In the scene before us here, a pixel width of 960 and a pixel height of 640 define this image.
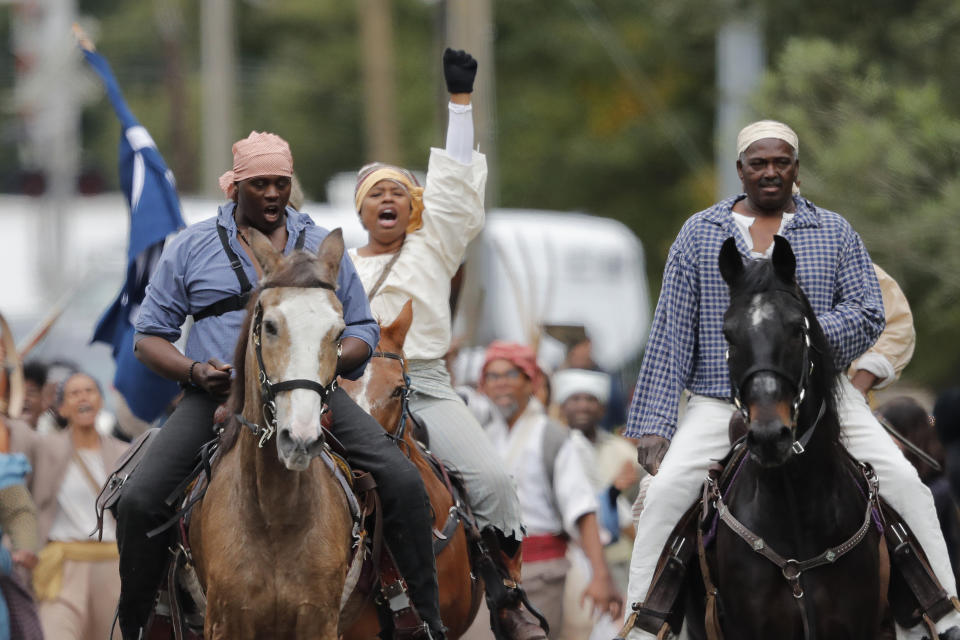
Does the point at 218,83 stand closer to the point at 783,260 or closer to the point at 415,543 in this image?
the point at 415,543

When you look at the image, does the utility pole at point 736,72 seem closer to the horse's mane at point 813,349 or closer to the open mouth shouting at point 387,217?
the open mouth shouting at point 387,217

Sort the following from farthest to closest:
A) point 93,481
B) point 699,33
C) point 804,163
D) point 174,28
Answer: point 174,28 → point 699,33 → point 804,163 → point 93,481

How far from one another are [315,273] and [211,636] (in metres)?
1.62

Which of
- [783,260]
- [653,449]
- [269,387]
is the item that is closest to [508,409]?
[653,449]

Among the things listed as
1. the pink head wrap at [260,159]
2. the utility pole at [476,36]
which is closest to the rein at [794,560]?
the pink head wrap at [260,159]

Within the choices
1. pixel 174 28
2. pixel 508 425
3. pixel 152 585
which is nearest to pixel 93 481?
pixel 508 425

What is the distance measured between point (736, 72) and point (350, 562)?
12735 mm

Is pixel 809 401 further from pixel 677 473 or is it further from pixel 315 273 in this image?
pixel 315 273

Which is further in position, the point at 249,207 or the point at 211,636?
the point at 249,207

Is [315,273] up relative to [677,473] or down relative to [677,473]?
up

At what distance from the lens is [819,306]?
8570 mm

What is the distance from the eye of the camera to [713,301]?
8.68m

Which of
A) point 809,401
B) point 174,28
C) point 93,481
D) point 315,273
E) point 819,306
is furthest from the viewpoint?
point 174,28

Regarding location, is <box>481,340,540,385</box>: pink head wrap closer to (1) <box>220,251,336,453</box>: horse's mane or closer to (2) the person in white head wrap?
(2) the person in white head wrap
